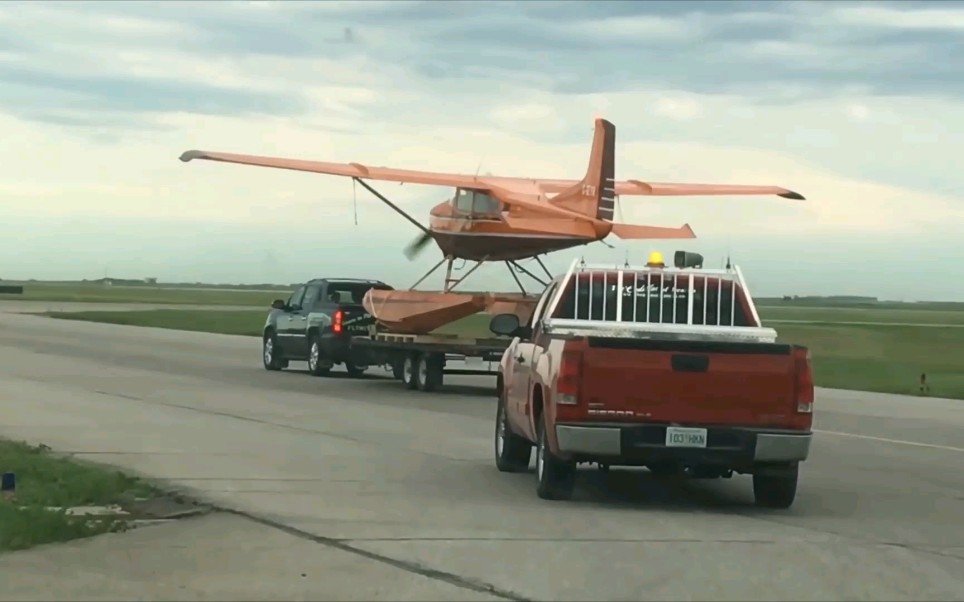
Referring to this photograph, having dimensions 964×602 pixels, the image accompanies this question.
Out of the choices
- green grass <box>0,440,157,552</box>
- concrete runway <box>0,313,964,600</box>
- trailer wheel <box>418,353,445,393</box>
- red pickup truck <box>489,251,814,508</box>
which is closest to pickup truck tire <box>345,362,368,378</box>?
trailer wheel <box>418,353,445,393</box>

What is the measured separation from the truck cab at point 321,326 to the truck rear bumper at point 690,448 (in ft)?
60.0

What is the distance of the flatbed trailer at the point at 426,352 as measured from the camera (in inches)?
1057

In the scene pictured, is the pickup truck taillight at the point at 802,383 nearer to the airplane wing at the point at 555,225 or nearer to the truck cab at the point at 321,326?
the airplane wing at the point at 555,225

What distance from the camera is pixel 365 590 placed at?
8992 millimetres

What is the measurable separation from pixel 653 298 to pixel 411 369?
46.8 feet

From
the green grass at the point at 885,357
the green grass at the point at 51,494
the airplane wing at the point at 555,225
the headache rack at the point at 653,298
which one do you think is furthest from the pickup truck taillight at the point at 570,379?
the green grass at the point at 885,357

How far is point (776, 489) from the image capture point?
13125 millimetres

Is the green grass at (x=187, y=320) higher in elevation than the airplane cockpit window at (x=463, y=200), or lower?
lower

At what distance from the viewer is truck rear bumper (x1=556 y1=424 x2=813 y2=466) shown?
490 inches

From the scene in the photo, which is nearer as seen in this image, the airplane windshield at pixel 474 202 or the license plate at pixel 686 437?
the license plate at pixel 686 437

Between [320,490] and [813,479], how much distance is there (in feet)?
16.0

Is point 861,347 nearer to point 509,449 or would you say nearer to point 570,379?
point 509,449

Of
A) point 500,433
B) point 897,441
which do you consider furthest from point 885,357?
point 500,433

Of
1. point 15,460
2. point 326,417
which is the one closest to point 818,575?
point 15,460
